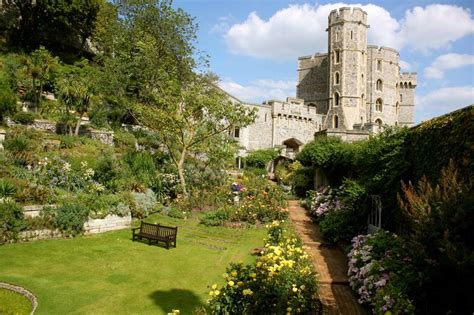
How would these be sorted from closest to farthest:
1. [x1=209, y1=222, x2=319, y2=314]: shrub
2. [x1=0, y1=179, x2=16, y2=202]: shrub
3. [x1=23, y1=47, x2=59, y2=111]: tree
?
1. [x1=209, y1=222, x2=319, y2=314]: shrub
2. [x1=0, y1=179, x2=16, y2=202]: shrub
3. [x1=23, y1=47, x2=59, y2=111]: tree

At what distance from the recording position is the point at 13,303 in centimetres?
725

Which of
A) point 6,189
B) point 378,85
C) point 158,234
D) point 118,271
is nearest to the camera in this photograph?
point 118,271

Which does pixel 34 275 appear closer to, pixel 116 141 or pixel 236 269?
pixel 236 269

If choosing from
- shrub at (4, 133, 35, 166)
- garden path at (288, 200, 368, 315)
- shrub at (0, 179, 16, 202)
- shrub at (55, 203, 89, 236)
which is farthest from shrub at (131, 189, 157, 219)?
garden path at (288, 200, 368, 315)

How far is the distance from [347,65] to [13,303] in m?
45.6

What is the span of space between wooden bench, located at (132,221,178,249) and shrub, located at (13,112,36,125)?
14.1 meters

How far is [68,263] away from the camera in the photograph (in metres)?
9.90

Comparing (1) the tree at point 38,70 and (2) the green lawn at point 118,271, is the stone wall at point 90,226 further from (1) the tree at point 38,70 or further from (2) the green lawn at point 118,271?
(1) the tree at point 38,70

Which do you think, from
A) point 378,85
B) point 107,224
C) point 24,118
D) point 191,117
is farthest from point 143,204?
point 378,85

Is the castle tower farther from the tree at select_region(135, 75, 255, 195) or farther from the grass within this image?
the grass

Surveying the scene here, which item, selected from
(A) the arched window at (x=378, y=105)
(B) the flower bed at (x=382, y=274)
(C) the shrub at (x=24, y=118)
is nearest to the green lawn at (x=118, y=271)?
(B) the flower bed at (x=382, y=274)

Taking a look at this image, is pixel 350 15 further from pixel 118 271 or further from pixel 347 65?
pixel 118 271

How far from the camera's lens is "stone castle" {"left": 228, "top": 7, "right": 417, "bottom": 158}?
4128 cm

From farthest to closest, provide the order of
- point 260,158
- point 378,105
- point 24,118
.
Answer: point 378,105
point 260,158
point 24,118
